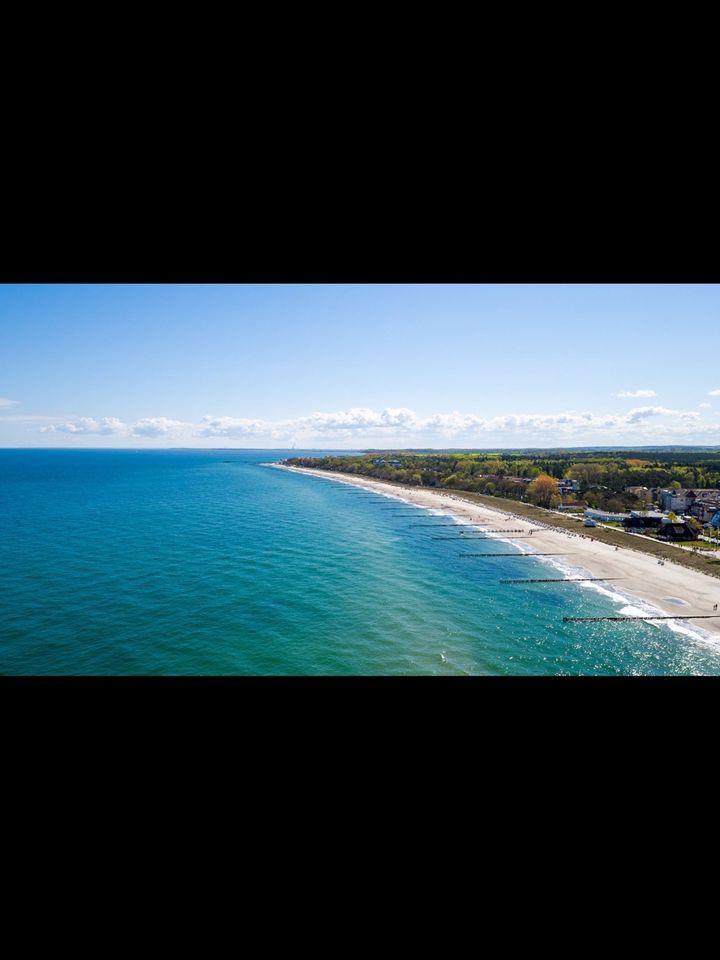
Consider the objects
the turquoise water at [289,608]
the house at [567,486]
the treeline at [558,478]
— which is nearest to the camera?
the turquoise water at [289,608]

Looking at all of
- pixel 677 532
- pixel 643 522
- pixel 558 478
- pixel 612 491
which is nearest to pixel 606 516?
pixel 643 522

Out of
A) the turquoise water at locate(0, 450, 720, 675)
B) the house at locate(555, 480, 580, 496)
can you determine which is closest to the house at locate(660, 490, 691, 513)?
the house at locate(555, 480, 580, 496)

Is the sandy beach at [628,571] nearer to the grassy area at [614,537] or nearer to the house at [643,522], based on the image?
the grassy area at [614,537]

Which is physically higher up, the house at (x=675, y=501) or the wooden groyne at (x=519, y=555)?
the house at (x=675, y=501)

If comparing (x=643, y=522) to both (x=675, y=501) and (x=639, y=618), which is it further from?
(x=639, y=618)

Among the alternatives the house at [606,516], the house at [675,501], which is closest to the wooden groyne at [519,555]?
the house at [606,516]

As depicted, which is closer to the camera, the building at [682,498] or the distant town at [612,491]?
the distant town at [612,491]
